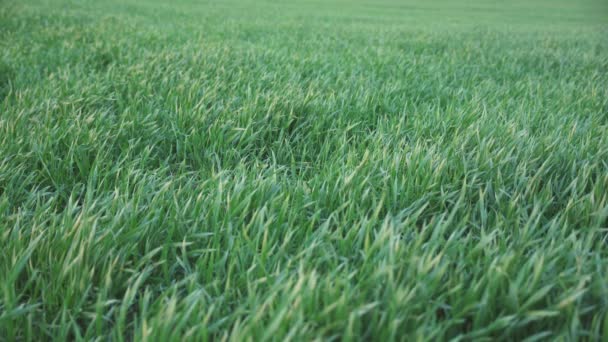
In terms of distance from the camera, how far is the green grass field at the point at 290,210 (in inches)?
35.8

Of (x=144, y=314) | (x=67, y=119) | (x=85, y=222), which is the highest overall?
(x=67, y=119)

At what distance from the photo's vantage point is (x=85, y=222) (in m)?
1.15

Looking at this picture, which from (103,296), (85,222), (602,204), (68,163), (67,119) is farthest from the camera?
(67,119)

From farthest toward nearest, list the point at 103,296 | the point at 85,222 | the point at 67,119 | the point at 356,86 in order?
the point at 356,86
the point at 67,119
the point at 85,222
the point at 103,296

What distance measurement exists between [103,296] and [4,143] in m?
1.21

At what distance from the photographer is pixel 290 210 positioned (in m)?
1.30

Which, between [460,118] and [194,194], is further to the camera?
[460,118]

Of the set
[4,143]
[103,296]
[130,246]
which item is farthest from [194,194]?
[4,143]

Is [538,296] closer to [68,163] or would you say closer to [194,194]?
[194,194]

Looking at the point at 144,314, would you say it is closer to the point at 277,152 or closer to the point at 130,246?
the point at 130,246

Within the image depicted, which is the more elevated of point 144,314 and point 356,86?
point 356,86

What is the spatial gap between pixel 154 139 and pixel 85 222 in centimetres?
101

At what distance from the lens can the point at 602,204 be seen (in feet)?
4.25

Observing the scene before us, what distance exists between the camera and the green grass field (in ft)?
2.98
